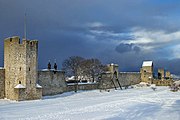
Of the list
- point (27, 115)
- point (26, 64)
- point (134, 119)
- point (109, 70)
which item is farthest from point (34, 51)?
point (109, 70)

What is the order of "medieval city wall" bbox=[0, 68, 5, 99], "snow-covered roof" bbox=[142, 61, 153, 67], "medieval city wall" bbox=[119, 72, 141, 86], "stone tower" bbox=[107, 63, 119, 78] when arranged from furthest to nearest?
"snow-covered roof" bbox=[142, 61, 153, 67] → "medieval city wall" bbox=[119, 72, 141, 86] → "stone tower" bbox=[107, 63, 119, 78] → "medieval city wall" bbox=[0, 68, 5, 99]

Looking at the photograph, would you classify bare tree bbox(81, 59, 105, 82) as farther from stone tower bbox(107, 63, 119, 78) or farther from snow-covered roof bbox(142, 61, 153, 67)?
snow-covered roof bbox(142, 61, 153, 67)

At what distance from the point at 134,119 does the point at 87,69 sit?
40169 millimetres

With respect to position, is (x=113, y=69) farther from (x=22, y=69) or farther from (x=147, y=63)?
(x=147, y=63)

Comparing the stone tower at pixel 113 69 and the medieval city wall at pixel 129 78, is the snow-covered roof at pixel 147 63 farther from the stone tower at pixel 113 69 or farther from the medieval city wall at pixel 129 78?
the stone tower at pixel 113 69

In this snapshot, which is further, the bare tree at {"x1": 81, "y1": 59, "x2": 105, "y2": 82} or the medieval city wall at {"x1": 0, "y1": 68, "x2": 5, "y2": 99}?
the bare tree at {"x1": 81, "y1": 59, "x2": 105, "y2": 82}

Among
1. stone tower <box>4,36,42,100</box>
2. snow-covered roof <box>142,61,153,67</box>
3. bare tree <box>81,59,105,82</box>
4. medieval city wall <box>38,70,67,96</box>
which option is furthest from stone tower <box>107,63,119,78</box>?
snow-covered roof <box>142,61,153,67</box>

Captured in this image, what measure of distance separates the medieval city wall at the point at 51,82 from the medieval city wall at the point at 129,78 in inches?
768

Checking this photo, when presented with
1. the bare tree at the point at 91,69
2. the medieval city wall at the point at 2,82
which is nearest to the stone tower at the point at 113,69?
the bare tree at the point at 91,69

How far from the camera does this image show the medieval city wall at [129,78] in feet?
186

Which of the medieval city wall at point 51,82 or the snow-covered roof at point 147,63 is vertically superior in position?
the snow-covered roof at point 147,63

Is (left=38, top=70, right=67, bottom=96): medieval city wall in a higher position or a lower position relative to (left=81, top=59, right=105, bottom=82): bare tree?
lower

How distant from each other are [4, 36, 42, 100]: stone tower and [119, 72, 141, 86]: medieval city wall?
1075 inches

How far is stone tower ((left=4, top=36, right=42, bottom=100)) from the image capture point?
31.0 metres
